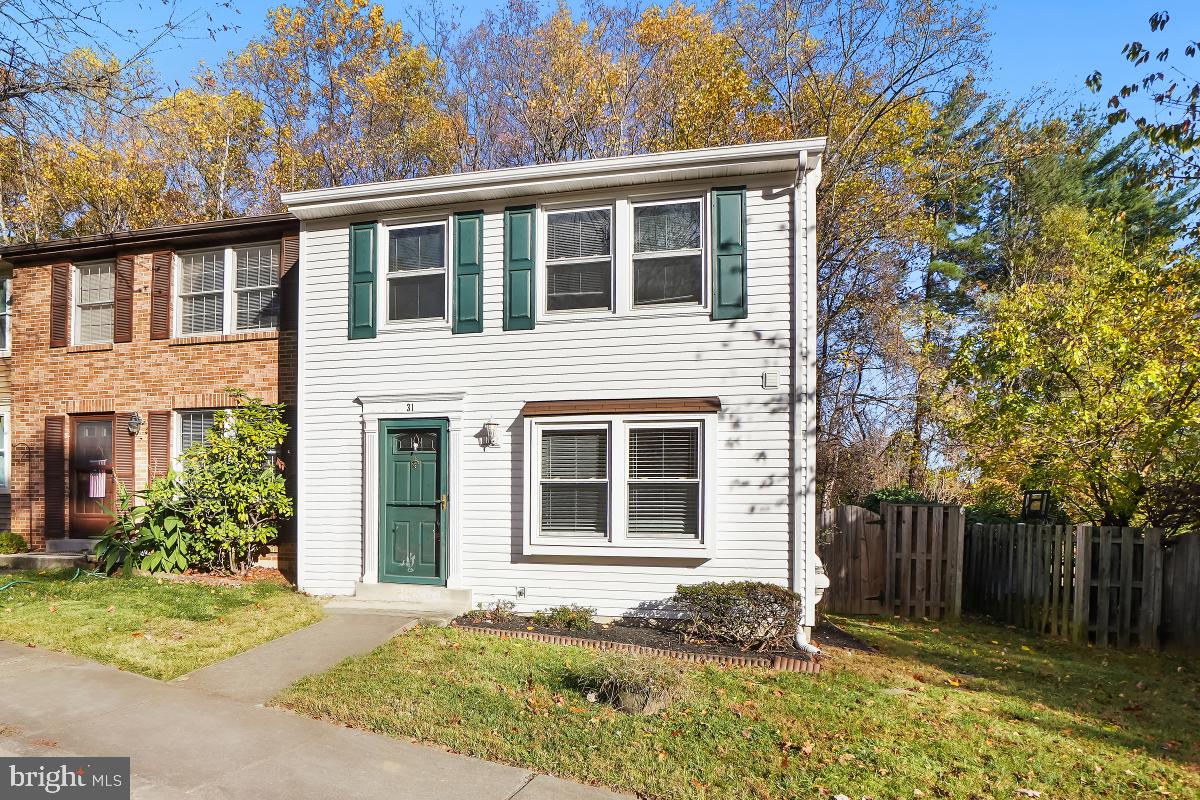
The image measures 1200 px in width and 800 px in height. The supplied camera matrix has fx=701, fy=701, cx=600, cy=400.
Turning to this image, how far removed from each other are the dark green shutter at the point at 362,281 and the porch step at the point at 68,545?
6.45 metres

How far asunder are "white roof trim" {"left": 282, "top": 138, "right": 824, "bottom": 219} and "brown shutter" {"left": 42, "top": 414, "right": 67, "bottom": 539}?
6.24 meters

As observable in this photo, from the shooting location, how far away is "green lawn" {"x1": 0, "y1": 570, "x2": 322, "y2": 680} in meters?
6.68

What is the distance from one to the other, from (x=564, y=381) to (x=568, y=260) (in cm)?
156

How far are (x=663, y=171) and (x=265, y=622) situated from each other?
273 inches

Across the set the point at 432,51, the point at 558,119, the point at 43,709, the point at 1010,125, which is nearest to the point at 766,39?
the point at 558,119

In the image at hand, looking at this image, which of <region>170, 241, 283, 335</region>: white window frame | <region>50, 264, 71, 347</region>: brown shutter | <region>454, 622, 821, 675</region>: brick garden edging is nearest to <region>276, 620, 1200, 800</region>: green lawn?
<region>454, 622, 821, 675</region>: brick garden edging

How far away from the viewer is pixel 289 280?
10555 mm

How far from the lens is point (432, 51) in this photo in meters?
21.3

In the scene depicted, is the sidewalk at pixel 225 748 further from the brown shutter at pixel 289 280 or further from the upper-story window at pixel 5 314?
the upper-story window at pixel 5 314

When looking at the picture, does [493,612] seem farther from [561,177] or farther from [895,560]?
[895,560]

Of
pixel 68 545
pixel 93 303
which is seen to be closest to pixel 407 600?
pixel 68 545

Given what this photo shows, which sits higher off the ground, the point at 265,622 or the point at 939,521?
the point at 939,521

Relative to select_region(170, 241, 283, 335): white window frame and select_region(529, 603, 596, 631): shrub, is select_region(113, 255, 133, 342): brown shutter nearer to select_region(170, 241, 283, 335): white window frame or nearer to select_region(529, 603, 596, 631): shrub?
select_region(170, 241, 283, 335): white window frame

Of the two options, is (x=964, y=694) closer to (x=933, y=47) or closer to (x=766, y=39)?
(x=933, y=47)
